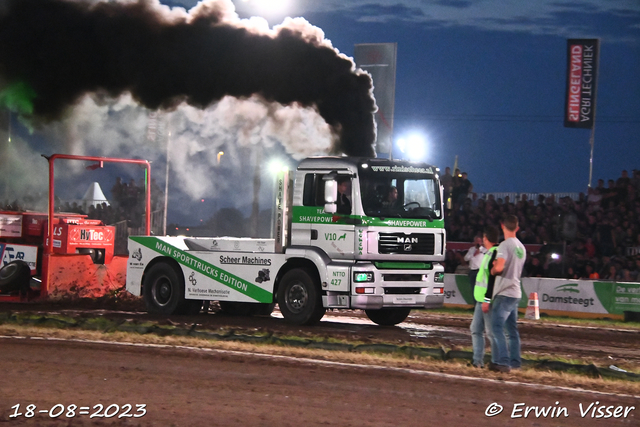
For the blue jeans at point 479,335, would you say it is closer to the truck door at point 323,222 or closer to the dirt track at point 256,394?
the dirt track at point 256,394

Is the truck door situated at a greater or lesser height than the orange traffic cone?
greater

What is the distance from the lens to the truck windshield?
13.4m

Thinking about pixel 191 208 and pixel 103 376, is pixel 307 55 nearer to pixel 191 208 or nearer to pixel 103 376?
pixel 191 208

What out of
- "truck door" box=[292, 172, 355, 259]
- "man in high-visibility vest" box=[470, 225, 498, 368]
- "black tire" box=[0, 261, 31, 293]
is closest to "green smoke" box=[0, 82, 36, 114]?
"black tire" box=[0, 261, 31, 293]

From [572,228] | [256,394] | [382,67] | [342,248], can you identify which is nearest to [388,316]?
[342,248]

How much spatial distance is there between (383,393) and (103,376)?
9.72 ft

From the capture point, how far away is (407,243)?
535 inches

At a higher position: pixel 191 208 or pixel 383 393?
pixel 191 208

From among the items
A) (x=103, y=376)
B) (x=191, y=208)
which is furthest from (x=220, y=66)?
(x=103, y=376)

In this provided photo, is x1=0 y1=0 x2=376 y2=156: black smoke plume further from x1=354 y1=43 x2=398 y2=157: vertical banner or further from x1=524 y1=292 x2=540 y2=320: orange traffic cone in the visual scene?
x1=354 y1=43 x2=398 y2=157: vertical banner

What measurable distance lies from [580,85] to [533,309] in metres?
14.0

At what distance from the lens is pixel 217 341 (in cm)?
1119

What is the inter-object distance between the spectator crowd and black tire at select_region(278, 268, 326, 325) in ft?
25.9

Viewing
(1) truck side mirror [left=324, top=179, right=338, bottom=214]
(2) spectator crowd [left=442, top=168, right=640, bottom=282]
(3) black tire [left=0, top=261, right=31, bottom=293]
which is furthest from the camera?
(2) spectator crowd [left=442, top=168, right=640, bottom=282]
